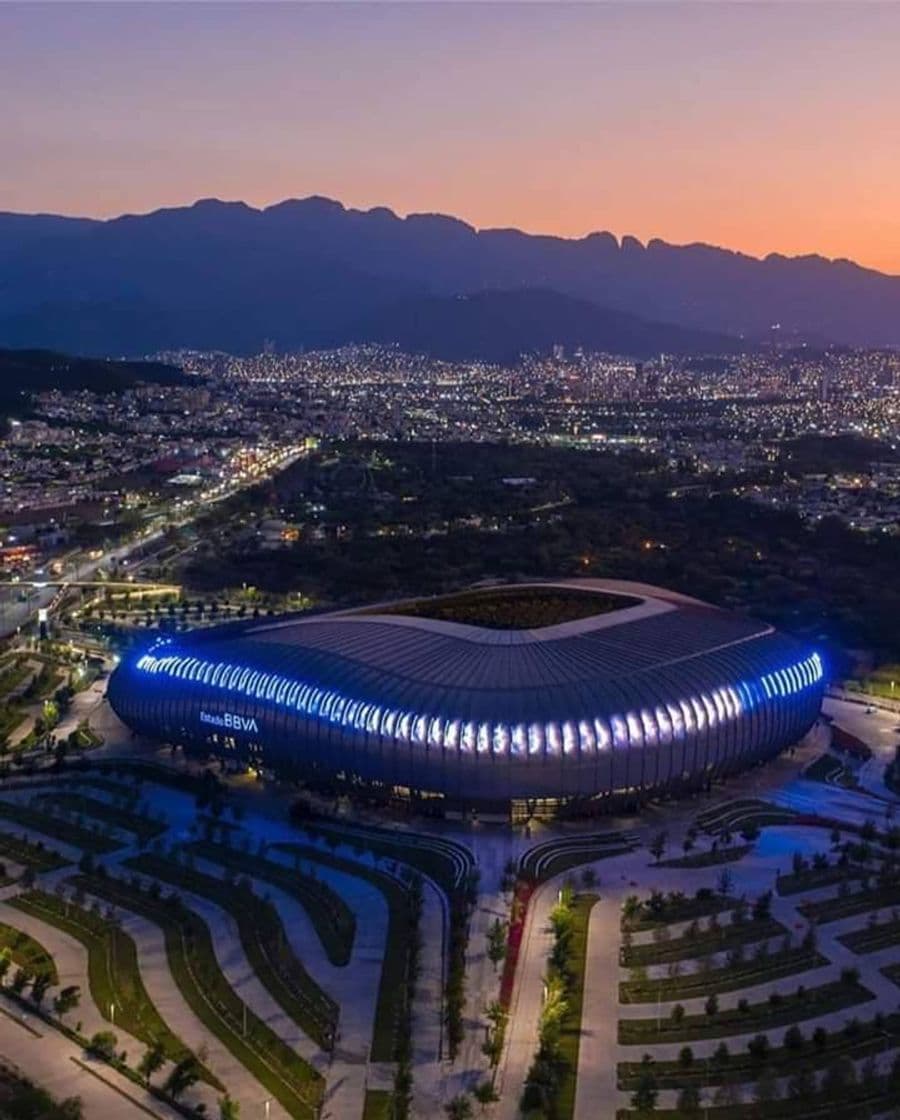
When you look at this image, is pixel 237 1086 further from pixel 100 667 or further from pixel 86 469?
pixel 86 469

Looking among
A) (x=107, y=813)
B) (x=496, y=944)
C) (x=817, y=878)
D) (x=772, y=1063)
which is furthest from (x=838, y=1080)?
(x=107, y=813)

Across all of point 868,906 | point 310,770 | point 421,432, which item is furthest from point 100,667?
point 421,432

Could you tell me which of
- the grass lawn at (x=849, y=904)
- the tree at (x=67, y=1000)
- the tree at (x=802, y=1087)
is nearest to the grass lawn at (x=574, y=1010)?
the tree at (x=802, y=1087)

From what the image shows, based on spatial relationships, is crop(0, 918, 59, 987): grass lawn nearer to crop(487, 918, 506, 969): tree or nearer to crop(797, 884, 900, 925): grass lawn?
crop(487, 918, 506, 969): tree

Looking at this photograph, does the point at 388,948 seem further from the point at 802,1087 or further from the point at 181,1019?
the point at 802,1087

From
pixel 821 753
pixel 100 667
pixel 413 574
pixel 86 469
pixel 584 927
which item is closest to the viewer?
pixel 584 927

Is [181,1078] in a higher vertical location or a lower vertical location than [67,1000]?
higher

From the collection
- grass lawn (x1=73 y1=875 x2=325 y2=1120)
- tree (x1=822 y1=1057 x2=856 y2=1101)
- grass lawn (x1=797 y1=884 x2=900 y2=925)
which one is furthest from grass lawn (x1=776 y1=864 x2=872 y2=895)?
grass lawn (x1=73 y1=875 x2=325 y2=1120)
